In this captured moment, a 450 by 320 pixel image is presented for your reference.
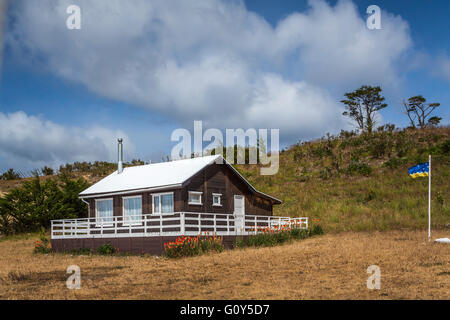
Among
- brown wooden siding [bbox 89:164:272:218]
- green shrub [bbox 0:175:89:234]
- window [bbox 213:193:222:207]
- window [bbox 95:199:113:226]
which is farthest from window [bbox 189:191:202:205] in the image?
green shrub [bbox 0:175:89:234]

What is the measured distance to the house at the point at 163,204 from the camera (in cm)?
2350

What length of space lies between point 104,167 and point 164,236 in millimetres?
35524

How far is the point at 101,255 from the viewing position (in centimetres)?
2330

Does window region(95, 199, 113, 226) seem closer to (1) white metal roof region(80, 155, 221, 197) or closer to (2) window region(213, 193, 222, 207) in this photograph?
(1) white metal roof region(80, 155, 221, 197)

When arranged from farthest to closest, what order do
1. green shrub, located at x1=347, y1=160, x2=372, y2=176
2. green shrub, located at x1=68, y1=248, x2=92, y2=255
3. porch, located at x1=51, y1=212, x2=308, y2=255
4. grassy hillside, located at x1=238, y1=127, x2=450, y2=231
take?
green shrub, located at x1=347, y1=160, x2=372, y2=176 → grassy hillside, located at x1=238, y1=127, x2=450, y2=231 → green shrub, located at x1=68, y1=248, x2=92, y2=255 → porch, located at x1=51, y1=212, x2=308, y2=255

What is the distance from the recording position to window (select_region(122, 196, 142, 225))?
85.9 ft

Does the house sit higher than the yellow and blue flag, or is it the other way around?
the yellow and blue flag

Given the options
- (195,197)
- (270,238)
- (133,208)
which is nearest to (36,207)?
(133,208)

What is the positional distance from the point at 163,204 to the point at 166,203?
253mm

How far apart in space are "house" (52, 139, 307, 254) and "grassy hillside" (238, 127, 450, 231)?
878cm

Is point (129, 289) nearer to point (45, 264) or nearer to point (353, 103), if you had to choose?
point (45, 264)

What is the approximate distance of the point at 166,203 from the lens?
25094 mm
